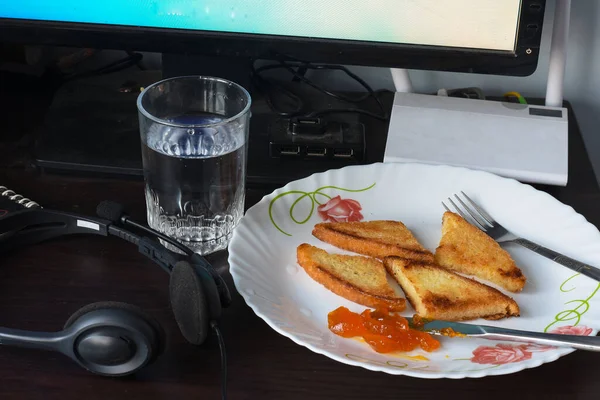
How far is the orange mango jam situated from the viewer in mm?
540

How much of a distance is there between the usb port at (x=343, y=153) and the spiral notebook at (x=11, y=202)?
0.95ft

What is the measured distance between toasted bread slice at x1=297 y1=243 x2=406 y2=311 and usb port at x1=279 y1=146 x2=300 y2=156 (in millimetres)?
153

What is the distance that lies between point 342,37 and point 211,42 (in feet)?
0.41

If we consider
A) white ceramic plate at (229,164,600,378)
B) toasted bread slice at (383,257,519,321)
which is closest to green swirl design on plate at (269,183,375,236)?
white ceramic plate at (229,164,600,378)

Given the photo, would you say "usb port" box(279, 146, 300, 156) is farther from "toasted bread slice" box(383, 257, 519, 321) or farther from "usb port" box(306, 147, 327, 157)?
"toasted bread slice" box(383, 257, 519, 321)

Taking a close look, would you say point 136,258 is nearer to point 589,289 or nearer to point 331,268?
point 331,268

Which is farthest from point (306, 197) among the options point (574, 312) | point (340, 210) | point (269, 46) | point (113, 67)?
point (113, 67)

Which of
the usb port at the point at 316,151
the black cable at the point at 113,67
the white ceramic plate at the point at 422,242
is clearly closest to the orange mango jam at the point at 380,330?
the white ceramic plate at the point at 422,242

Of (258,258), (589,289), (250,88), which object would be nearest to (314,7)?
(250,88)

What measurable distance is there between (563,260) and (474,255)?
0.24 feet

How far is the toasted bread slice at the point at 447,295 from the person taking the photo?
0.58 meters

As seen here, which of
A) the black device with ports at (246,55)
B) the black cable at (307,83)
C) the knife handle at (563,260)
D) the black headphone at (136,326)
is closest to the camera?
the black headphone at (136,326)

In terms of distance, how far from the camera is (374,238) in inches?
25.5

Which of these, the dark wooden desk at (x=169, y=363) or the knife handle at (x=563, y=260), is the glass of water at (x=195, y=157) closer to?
the dark wooden desk at (x=169, y=363)
